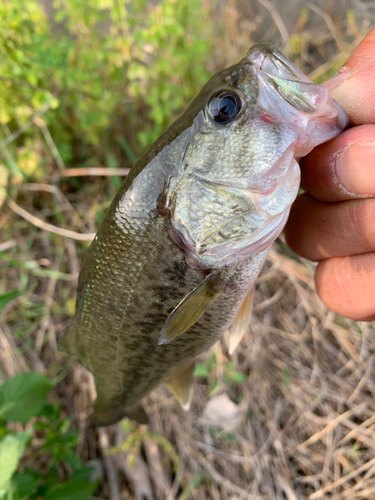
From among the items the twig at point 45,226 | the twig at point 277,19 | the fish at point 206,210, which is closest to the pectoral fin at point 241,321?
the fish at point 206,210

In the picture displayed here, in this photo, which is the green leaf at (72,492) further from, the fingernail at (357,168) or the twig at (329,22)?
the twig at (329,22)

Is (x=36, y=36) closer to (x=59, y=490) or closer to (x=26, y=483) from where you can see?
(x=26, y=483)

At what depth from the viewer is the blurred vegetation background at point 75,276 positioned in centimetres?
226

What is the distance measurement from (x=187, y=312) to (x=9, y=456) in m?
1.02

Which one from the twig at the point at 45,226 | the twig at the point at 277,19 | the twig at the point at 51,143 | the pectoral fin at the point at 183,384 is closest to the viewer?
the pectoral fin at the point at 183,384

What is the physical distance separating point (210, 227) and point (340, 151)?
0.56m

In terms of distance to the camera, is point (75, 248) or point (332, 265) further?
point (75, 248)

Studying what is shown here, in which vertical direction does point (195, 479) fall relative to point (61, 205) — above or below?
below

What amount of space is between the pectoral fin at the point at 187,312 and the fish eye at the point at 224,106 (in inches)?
23.5

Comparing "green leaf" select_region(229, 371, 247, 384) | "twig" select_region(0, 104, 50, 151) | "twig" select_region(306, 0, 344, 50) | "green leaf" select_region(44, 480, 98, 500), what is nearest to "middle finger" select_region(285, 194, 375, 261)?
"green leaf" select_region(229, 371, 247, 384)

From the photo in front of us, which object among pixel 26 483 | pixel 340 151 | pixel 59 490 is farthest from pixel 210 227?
pixel 59 490

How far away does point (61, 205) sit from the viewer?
3.09 metres

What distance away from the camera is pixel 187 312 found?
3.86 ft

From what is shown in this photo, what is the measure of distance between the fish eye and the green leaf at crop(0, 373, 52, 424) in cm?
171
